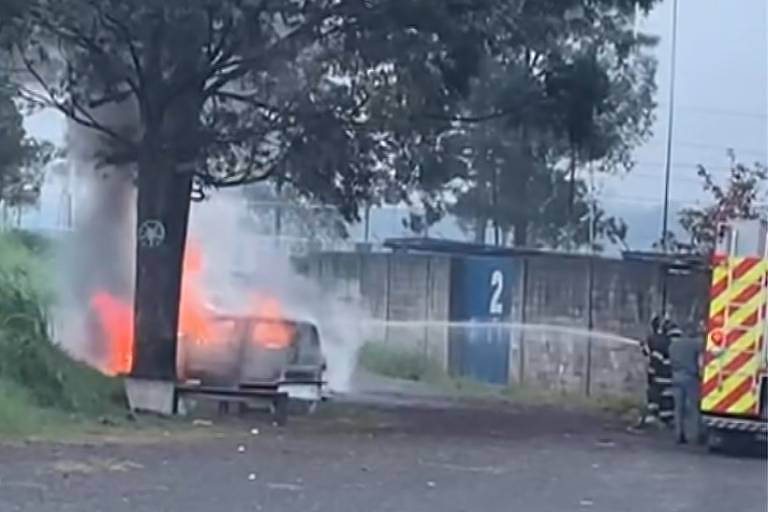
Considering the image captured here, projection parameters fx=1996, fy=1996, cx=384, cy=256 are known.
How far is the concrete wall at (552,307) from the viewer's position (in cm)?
3123

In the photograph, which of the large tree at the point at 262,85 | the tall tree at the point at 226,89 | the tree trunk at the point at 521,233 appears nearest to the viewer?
the tall tree at the point at 226,89

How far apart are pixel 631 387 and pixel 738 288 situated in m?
10.1

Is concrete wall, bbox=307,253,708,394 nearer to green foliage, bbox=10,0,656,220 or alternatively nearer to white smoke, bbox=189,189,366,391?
white smoke, bbox=189,189,366,391

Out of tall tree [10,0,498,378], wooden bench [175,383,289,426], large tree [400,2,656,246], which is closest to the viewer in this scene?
tall tree [10,0,498,378]

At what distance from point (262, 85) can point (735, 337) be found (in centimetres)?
660

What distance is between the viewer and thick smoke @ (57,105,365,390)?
27.6 m

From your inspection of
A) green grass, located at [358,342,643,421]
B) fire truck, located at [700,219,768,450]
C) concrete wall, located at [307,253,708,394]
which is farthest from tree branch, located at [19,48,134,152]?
concrete wall, located at [307,253,708,394]

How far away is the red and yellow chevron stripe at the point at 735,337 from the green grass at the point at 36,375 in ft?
22.3

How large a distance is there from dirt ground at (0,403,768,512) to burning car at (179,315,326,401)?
2.44 metres

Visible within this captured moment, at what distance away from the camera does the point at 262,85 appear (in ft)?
78.2

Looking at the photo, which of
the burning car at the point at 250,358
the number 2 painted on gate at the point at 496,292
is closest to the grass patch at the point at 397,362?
the number 2 painted on gate at the point at 496,292

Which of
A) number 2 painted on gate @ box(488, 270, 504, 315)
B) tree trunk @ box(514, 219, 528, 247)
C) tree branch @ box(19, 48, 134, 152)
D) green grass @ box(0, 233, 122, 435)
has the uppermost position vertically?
tree branch @ box(19, 48, 134, 152)

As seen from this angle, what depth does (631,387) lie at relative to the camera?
3081 centimetres

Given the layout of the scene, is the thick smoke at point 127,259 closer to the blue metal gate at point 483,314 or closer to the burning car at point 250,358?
the burning car at point 250,358
